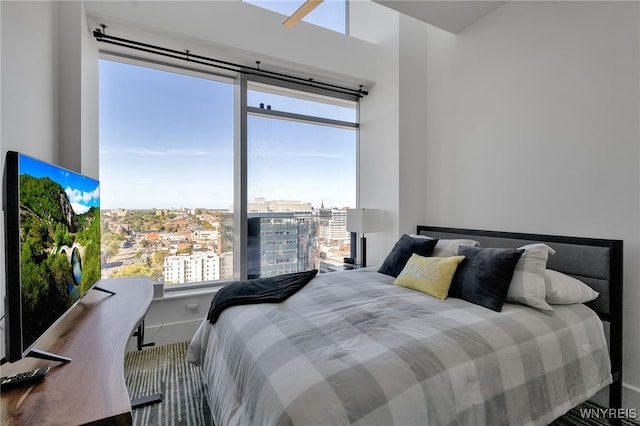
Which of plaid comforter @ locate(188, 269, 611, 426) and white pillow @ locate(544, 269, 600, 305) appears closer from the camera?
plaid comforter @ locate(188, 269, 611, 426)

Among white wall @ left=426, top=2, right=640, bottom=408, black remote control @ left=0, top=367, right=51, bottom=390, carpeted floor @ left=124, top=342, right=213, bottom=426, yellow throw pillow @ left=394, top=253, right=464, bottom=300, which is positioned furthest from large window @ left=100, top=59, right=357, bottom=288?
black remote control @ left=0, top=367, right=51, bottom=390

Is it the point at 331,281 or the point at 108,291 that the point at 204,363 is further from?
the point at 331,281

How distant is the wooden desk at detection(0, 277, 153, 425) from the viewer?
31.4 inches

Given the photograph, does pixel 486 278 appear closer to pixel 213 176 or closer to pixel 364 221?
pixel 364 221

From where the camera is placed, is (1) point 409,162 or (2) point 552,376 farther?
(1) point 409,162

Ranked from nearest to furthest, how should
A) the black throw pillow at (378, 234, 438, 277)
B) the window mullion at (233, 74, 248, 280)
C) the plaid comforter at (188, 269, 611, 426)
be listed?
1. the plaid comforter at (188, 269, 611, 426)
2. the black throw pillow at (378, 234, 438, 277)
3. the window mullion at (233, 74, 248, 280)

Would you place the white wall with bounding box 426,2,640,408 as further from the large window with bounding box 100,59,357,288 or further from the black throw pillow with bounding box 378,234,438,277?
the large window with bounding box 100,59,357,288

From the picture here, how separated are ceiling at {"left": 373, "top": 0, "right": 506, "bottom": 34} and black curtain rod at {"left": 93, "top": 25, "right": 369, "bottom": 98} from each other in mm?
1168

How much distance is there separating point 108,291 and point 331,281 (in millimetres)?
1470

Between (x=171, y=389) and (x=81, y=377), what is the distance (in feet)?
4.74

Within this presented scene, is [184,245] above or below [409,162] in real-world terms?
below

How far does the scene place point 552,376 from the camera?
1583mm

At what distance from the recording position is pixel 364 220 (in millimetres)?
3449

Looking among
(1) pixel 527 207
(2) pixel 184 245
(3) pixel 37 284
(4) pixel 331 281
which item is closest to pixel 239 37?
(2) pixel 184 245
